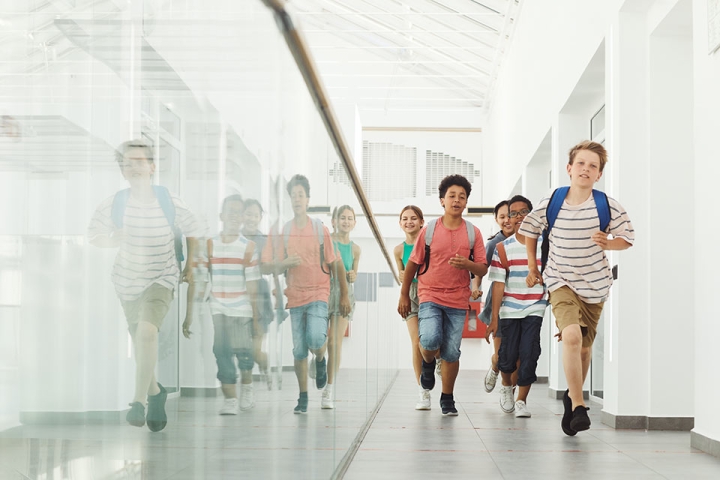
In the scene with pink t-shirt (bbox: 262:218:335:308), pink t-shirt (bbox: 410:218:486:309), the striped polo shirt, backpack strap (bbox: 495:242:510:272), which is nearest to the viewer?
pink t-shirt (bbox: 262:218:335:308)

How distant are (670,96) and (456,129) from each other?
15719mm

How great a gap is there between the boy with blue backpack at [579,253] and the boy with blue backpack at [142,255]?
3515mm

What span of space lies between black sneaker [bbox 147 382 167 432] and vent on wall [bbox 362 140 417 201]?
775 inches

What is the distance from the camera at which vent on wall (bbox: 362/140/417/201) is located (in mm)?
20719

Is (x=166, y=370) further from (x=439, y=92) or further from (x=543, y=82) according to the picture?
(x=439, y=92)

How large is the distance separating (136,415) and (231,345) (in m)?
0.46

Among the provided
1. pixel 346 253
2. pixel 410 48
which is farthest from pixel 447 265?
pixel 410 48

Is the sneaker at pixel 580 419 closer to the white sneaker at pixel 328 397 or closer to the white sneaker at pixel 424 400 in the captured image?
the white sneaker at pixel 328 397

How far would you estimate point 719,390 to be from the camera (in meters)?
3.68

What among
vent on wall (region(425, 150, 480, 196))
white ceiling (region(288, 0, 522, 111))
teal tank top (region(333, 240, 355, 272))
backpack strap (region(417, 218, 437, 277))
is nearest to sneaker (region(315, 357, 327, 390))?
teal tank top (region(333, 240, 355, 272))

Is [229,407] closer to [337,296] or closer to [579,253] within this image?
[337,296]

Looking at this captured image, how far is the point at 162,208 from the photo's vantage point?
98 cm

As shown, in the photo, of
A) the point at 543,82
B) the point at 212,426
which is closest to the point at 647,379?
the point at 212,426

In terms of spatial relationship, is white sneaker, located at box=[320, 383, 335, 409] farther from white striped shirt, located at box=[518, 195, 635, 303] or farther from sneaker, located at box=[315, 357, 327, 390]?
white striped shirt, located at box=[518, 195, 635, 303]
